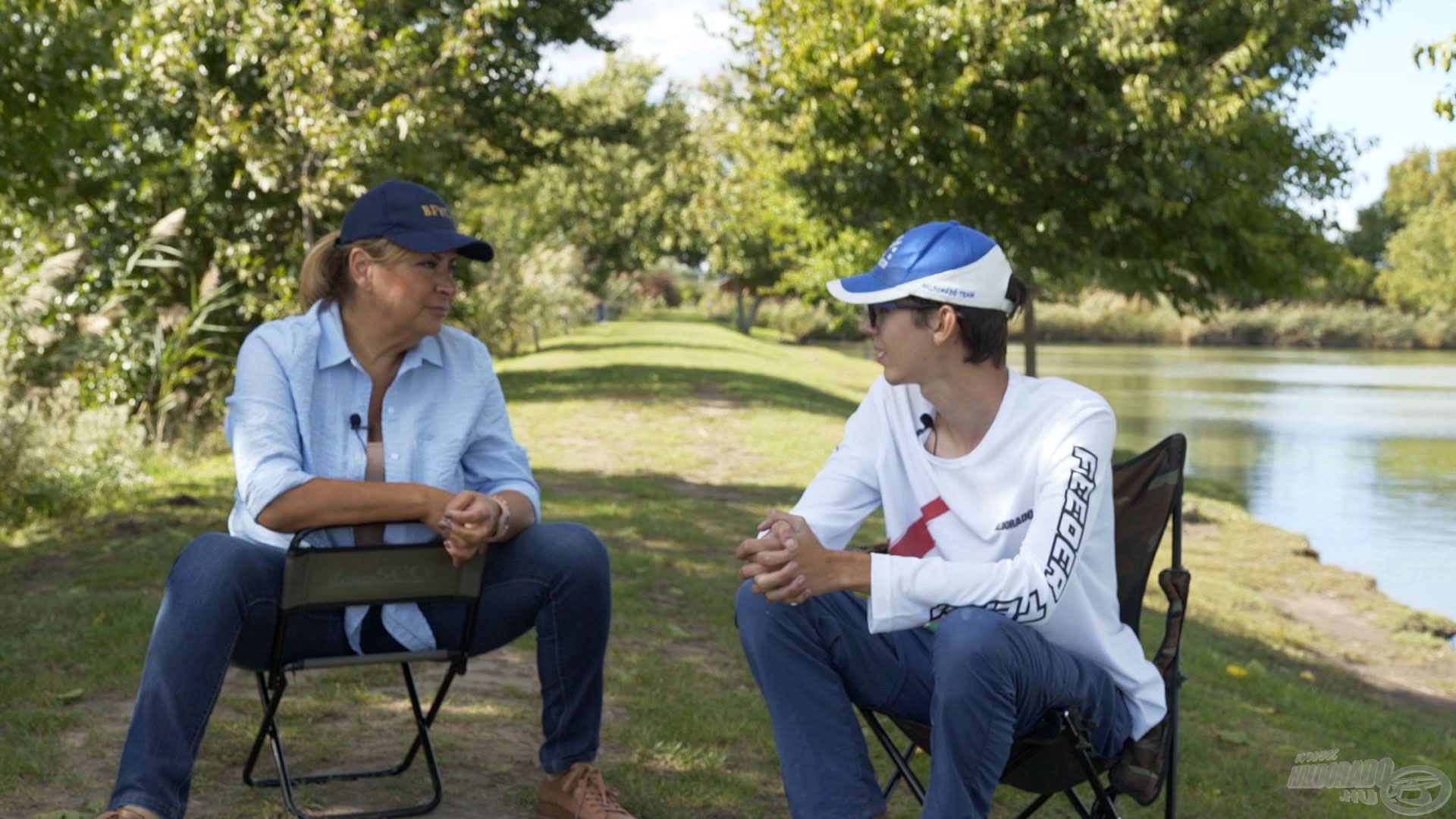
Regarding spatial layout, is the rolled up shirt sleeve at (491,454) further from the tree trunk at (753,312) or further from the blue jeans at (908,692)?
the tree trunk at (753,312)

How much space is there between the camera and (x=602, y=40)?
22.2 meters

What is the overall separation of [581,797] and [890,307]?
54.0 inches

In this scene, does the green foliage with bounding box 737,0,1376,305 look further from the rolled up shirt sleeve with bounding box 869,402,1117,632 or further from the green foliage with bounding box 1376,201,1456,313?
the green foliage with bounding box 1376,201,1456,313

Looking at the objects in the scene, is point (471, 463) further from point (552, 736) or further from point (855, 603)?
point (855, 603)

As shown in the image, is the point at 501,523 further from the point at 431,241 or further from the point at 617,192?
the point at 617,192

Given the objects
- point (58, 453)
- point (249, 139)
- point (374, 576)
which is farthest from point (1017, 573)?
point (249, 139)

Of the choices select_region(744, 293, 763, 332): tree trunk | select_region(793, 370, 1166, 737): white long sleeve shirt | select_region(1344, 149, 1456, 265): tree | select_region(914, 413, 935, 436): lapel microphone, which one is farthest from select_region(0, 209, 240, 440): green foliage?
select_region(1344, 149, 1456, 265): tree

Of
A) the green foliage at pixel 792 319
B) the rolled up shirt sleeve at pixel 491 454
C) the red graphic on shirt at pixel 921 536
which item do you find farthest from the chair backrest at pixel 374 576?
the green foliage at pixel 792 319

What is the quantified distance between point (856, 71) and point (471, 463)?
454 inches

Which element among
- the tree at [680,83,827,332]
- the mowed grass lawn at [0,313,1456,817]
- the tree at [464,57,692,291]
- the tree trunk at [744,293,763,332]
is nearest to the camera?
the mowed grass lawn at [0,313,1456,817]

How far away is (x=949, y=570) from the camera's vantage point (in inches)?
113

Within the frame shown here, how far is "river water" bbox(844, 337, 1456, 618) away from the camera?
40.6 feet

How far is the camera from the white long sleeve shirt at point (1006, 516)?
2865mm

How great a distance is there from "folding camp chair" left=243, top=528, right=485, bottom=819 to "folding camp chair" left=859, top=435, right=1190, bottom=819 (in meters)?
0.94
